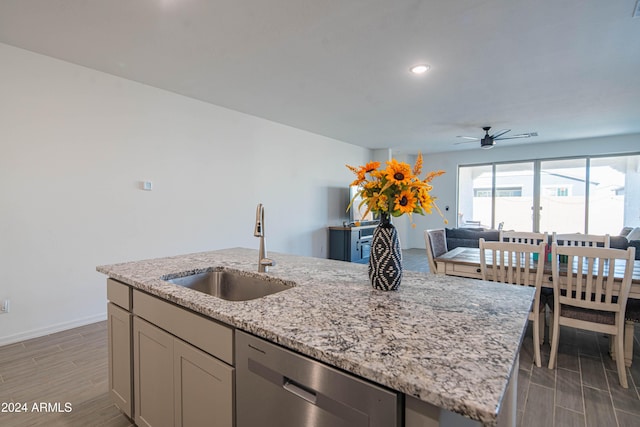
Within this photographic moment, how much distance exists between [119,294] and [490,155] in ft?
26.1

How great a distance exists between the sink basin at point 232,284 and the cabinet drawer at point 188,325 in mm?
207

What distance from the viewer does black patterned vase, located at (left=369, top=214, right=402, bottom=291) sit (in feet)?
4.45

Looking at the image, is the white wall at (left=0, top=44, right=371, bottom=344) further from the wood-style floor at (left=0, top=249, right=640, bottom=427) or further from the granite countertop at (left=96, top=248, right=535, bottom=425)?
the granite countertop at (left=96, top=248, right=535, bottom=425)

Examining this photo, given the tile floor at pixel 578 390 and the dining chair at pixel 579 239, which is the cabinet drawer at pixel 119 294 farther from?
the dining chair at pixel 579 239

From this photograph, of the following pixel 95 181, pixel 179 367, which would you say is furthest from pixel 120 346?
pixel 95 181

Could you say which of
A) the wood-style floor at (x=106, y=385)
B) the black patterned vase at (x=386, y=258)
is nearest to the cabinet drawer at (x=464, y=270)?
the wood-style floor at (x=106, y=385)

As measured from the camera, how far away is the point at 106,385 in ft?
7.06

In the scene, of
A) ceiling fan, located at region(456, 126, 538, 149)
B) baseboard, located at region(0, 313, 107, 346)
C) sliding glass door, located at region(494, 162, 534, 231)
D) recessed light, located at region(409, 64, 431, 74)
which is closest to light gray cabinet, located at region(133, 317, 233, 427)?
baseboard, located at region(0, 313, 107, 346)

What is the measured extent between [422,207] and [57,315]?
11.6 feet

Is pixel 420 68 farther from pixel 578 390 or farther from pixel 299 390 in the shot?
pixel 299 390

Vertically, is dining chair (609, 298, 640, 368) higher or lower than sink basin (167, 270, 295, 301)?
lower

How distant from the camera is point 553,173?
6.78m

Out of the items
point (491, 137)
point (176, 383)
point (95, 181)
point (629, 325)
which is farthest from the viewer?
point (491, 137)

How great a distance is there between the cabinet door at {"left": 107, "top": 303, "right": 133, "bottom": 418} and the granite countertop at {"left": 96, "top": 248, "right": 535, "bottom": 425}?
0.23m
